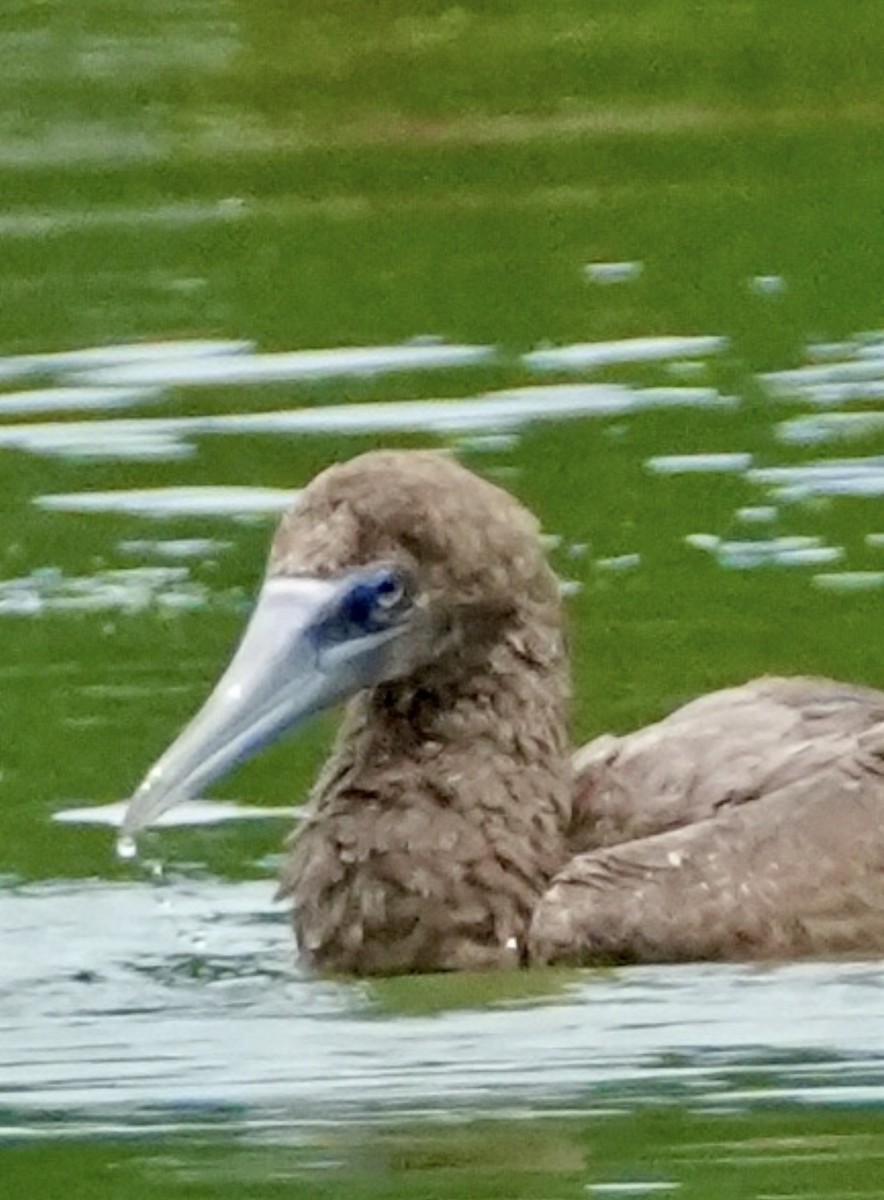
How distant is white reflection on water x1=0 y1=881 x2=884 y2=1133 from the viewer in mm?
9711

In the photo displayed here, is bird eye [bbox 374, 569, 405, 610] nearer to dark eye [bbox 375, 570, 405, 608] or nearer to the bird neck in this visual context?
dark eye [bbox 375, 570, 405, 608]

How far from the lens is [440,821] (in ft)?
36.1

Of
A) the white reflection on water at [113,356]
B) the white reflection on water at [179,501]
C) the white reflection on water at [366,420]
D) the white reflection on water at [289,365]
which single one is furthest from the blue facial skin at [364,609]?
the white reflection on water at [113,356]

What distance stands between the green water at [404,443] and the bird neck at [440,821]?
5.6 inches

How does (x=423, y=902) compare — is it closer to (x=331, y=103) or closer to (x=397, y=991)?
(x=397, y=991)

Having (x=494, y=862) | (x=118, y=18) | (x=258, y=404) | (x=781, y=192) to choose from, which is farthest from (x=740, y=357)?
(x=118, y=18)

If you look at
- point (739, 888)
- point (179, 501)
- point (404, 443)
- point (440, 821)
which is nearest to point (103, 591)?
point (179, 501)

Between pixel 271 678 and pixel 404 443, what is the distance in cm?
411

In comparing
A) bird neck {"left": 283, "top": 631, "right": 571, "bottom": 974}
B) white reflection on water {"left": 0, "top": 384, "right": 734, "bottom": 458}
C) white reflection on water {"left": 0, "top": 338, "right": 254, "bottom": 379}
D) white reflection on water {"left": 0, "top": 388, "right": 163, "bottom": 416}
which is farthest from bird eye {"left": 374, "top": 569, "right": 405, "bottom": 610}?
white reflection on water {"left": 0, "top": 338, "right": 254, "bottom": 379}

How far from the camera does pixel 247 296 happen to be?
17.4m

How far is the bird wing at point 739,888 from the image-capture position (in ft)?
34.9

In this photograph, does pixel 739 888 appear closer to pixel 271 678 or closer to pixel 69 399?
pixel 271 678

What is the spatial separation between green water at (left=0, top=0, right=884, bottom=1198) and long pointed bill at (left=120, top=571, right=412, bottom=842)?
0.45m

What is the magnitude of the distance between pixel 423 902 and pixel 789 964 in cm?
70
